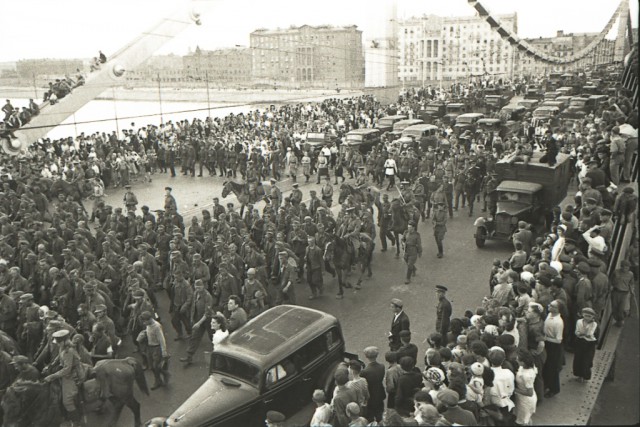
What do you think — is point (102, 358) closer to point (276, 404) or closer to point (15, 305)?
point (15, 305)

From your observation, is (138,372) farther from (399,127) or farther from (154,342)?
(399,127)

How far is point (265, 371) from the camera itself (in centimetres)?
725

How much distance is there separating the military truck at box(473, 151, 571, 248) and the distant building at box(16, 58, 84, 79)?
32.8 m

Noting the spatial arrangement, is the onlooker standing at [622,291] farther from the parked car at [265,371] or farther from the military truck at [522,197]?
the military truck at [522,197]

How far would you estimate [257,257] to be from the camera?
11.8 meters

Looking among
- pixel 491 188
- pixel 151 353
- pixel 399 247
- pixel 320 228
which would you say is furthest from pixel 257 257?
pixel 491 188

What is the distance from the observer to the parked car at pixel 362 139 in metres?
27.8

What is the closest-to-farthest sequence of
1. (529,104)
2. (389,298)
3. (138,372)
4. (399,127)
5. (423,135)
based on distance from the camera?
(138,372)
(389,298)
(423,135)
(399,127)
(529,104)

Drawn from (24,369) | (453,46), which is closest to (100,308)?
(24,369)

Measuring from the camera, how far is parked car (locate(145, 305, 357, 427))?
23.2 feet

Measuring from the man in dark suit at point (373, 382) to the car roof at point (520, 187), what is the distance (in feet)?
31.6

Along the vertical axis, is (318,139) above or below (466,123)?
below

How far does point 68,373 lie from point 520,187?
12.4m

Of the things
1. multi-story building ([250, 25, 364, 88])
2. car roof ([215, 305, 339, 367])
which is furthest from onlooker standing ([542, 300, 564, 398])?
multi-story building ([250, 25, 364, 88])
